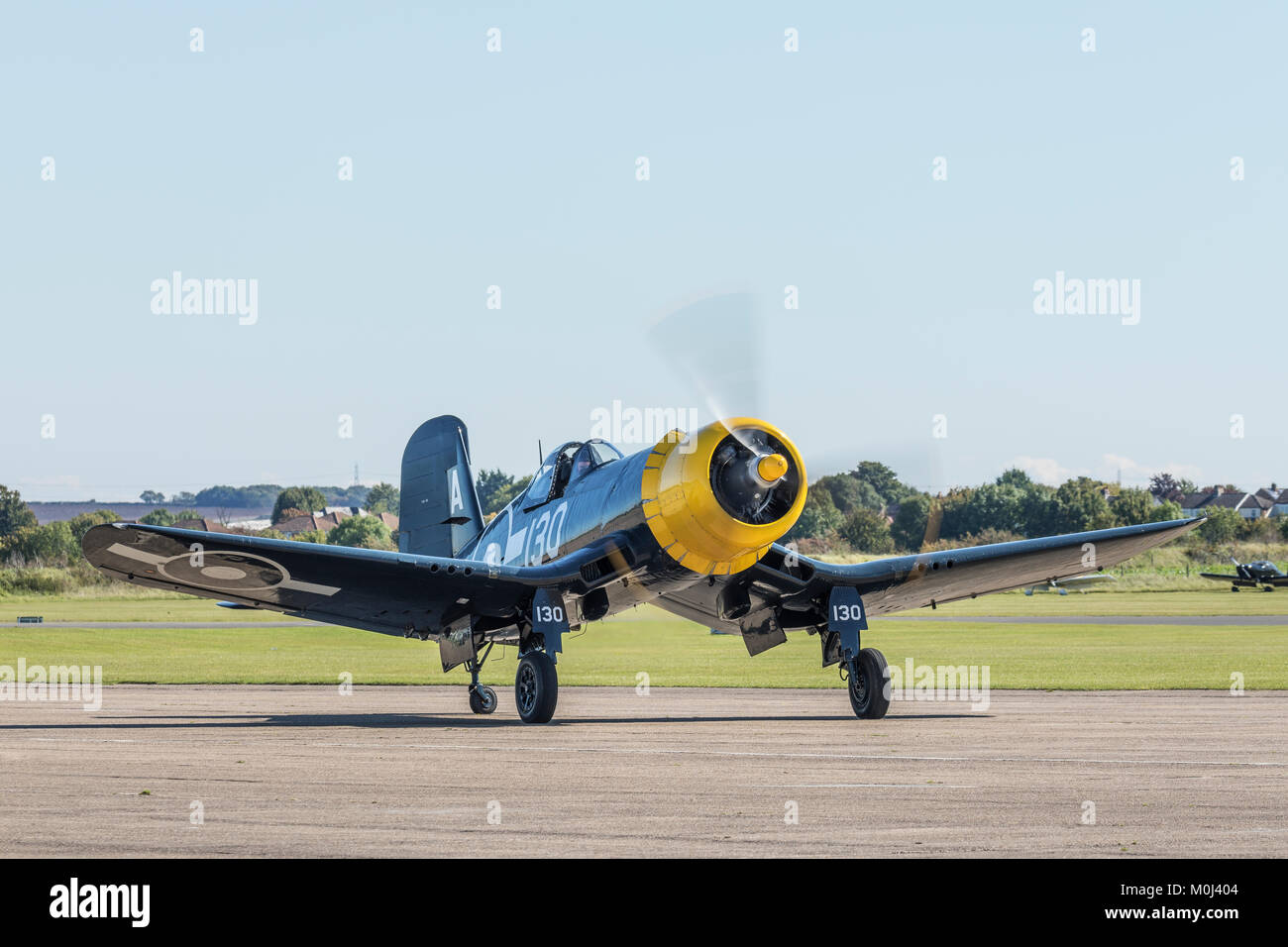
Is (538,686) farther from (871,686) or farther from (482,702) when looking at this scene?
(871,686)

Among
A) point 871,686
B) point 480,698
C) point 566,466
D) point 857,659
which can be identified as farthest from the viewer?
point 480,698

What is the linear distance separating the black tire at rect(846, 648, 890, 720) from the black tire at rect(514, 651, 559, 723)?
4.03 metres

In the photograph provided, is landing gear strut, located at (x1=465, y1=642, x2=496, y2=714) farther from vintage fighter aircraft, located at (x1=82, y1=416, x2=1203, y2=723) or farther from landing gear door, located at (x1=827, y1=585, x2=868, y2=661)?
landing gear door, located at (x1=827, y1=585, x2=868, y2=661)

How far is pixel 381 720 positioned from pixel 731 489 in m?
7.40

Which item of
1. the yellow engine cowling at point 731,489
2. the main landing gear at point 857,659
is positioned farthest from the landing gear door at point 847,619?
the yellow engine cowling at point 731,489

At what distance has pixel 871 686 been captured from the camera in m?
19.0

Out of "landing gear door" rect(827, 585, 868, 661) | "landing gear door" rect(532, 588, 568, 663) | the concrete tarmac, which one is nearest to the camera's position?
the concrete tarmac

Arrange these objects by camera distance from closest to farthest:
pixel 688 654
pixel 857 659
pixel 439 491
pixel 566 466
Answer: pixel 857 659 → pixel 566 466 → pixel 439 491 → pixel 688 654

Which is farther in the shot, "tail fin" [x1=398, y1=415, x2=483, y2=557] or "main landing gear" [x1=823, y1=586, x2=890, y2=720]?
"tail fin" [x1=398, y1=415, x2=483, y2=557]

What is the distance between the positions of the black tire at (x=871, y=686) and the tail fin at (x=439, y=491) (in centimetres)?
817

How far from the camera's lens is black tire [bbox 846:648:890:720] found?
19.0m

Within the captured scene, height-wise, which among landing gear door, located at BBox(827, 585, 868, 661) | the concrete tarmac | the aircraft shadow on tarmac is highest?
landing gear door, located at BBox(827, 585, 868, 661)

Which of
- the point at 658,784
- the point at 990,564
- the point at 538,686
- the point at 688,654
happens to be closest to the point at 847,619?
the point at 990,564

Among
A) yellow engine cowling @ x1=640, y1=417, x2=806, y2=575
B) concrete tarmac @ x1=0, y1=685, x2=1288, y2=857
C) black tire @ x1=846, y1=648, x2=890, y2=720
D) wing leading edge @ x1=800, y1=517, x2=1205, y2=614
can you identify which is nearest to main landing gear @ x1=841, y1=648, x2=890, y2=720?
black tire @ x1=846, y1=648, x2=890, y2=720
